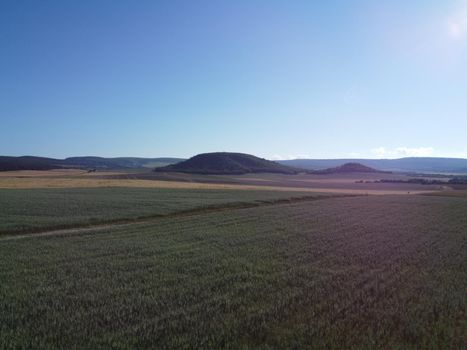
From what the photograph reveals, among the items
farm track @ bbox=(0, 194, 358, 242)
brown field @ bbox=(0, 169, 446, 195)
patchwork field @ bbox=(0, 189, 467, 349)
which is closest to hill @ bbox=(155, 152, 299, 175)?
brown field @ bbox=(0, 169, 446, 195)

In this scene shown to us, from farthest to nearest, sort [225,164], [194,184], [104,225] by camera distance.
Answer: [225,164]
[194,184]
[104,225]

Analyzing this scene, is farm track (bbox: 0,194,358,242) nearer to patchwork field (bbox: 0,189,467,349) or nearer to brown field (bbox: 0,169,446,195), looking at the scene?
patchwork field (bbox: 0,189,467,349)

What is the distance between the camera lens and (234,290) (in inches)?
473

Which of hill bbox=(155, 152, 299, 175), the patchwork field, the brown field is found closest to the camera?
the patchwork field

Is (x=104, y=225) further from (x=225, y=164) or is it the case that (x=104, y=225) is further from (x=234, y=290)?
(x=225, y=164)

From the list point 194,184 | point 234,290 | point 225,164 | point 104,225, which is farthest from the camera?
point 225,164

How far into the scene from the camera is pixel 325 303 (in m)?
10.9

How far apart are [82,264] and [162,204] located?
75.9 ft

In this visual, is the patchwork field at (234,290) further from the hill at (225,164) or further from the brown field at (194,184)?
the hill at (225,164)

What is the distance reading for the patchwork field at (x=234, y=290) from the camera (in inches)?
348

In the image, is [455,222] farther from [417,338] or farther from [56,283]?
[56,283]

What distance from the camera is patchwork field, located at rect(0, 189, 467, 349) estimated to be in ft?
29.0

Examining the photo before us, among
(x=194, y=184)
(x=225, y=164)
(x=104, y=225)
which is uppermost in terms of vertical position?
(x=225, y=164)

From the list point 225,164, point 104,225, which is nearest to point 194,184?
point 104,225
